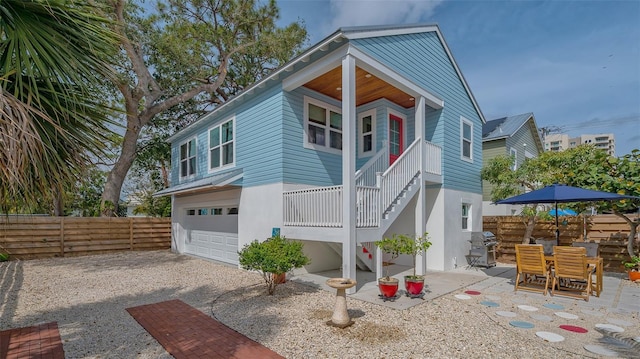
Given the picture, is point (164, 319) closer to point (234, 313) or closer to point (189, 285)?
point (234, 313)

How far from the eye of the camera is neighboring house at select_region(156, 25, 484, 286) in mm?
7629

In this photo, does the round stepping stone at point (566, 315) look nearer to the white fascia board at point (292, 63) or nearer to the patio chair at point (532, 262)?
the patio chair at point (532, 262)

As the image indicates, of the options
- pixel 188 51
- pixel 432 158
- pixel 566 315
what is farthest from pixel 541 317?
pixel 188 51

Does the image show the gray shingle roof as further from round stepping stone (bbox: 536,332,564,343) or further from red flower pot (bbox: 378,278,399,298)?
round stepping stone (bbox: 536,332,564,343)

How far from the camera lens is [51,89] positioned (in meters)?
3.12

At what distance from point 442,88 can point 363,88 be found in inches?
118

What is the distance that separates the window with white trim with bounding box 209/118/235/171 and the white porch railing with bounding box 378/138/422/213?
5448mm

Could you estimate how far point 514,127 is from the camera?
16.2 m

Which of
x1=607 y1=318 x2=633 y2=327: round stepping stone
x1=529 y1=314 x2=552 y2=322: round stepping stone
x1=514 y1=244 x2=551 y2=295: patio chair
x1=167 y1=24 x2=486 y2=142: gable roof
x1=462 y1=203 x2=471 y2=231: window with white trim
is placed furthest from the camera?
x1=462 y1=203 x2=471 y2=231: window with white trim

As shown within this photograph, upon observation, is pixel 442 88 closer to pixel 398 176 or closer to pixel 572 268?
pixel 398 176

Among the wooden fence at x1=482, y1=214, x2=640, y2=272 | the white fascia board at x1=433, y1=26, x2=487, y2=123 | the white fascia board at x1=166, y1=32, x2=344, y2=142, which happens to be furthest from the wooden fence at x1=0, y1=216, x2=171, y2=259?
the wooden fence at x1=482, y1=214, x2=640, y2=272

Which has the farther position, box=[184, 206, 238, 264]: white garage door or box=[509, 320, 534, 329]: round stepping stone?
box=[184, 206, 238, 264]: white garage door

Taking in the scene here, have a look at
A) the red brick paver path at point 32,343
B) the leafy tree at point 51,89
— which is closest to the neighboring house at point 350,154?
the leafy tree at point 51,89

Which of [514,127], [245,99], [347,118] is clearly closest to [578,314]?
[347,118]
